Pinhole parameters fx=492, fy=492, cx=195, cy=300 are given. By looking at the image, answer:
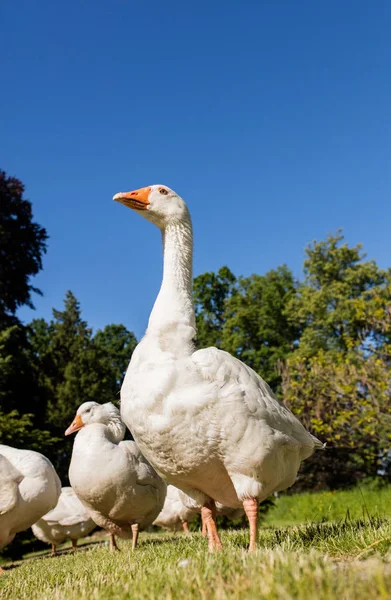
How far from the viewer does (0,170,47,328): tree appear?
2484cm

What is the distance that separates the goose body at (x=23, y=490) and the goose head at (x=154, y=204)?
451cm

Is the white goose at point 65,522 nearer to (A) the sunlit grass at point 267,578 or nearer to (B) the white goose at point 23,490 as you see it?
(B) the white goose at point 23,490

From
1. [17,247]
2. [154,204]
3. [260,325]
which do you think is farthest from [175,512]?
[260,325]

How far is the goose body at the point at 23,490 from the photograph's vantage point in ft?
23.4

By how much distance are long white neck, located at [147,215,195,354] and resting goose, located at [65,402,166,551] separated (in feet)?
12.3

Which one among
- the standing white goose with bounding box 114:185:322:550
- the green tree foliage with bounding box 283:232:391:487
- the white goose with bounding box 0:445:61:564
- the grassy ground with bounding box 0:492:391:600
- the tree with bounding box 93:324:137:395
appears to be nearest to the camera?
the grassy ground with bounding box 0:492:391:600

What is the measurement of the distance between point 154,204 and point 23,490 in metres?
5.47

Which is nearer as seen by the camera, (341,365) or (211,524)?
(211,524)

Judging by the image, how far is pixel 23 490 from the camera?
7.95 meters

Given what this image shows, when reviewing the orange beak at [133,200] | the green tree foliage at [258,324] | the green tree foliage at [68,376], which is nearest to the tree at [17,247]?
the green tree foliage at [68,376]

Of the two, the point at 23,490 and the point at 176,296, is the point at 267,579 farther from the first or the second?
the point at 23,490

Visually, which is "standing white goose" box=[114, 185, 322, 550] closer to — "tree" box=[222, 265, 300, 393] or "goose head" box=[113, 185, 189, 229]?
"goose head" box=[113, 185, 189, 229]

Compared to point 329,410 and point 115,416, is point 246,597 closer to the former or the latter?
point 115,416

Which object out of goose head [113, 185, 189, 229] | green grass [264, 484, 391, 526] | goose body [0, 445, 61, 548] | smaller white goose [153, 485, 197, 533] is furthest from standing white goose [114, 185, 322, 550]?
green grass [264, 484, 391, 526]
